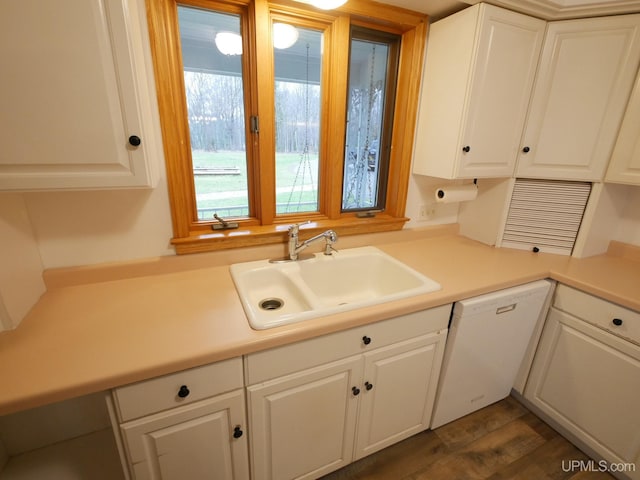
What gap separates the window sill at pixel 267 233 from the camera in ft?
4.28

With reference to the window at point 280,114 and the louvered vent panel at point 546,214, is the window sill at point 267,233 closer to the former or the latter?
the window at point 280,114

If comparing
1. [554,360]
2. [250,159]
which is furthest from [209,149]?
[554,360]

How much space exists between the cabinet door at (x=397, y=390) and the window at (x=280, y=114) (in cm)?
67

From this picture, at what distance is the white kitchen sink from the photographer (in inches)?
43.2

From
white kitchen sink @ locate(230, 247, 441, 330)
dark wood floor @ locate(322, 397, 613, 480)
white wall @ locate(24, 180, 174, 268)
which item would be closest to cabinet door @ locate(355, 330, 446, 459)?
dark wood floor @ locate(322, 397, 613, 480)

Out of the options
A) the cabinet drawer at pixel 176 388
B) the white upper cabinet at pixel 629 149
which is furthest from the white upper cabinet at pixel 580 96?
the cabinet drawer at pixel 176 388

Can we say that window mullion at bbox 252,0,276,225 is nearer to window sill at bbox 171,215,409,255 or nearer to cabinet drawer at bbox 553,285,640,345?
window sill at bbox 171,215,409,255

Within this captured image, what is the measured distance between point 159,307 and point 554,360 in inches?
72.0

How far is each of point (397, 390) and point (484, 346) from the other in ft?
1.56

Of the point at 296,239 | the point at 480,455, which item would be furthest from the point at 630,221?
the point at 296,239

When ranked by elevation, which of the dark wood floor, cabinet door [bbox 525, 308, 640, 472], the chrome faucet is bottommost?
the dark wood floor

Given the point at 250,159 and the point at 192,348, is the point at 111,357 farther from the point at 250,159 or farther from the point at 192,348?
the point at 250,159

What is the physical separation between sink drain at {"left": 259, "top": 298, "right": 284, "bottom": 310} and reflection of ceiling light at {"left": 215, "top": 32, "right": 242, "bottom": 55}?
3.49 feet

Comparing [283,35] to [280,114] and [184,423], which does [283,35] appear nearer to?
[280,114]
